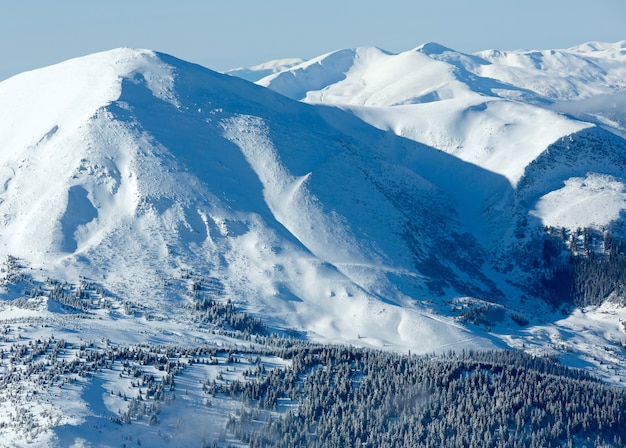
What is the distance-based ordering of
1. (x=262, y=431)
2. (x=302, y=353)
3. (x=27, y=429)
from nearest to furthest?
(x=27, y=429) < (x=262, y=431) < (x=302, y=353)

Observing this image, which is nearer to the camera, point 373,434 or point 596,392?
point 373,434

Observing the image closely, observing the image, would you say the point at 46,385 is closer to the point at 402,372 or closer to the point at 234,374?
the point at 234,374

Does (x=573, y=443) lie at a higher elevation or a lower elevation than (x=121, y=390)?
lower

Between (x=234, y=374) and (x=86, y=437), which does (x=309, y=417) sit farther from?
(x=86, y=437)

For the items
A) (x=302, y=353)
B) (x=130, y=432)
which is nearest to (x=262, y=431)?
(x=130, y=432)

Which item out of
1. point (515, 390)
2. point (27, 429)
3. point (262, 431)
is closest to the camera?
point (27, 429)

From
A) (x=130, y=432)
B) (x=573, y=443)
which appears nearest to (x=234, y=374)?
(x=130, y=432)
